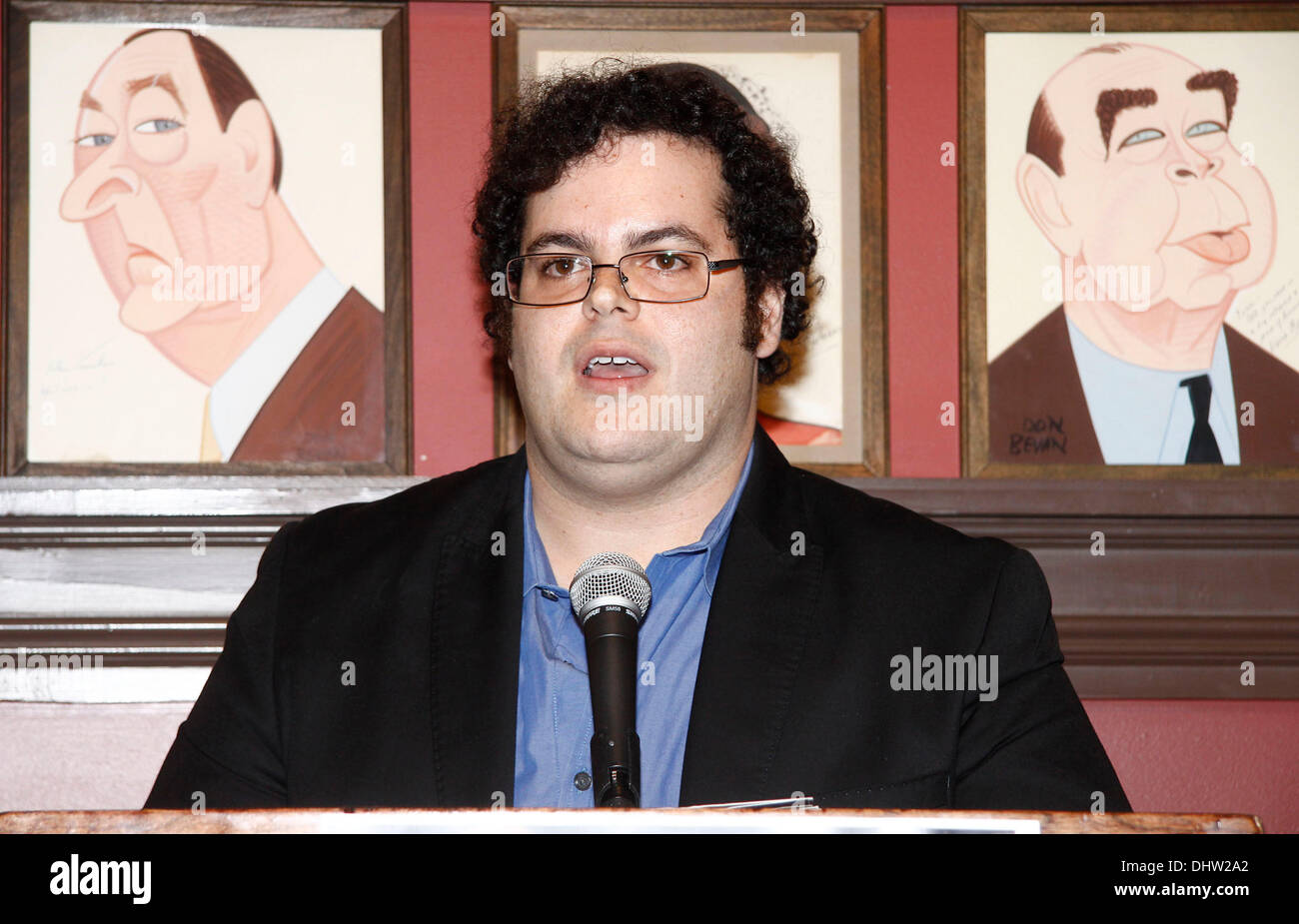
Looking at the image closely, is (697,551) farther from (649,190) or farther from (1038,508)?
(1038,508)

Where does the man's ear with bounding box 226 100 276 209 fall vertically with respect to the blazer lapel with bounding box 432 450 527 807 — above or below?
above

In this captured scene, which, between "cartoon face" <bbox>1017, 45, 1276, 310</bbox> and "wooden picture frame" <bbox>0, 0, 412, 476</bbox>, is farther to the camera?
"cartoon face" <bbox>1017, 45, 1276, 310</bbox>

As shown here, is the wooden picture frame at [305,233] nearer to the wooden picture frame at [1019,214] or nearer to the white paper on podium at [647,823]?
the wooden picture frame at [1019,214]

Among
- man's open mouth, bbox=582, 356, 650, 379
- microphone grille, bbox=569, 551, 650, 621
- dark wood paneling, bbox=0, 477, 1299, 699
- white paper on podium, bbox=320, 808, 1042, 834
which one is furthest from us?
dark wood paneling, bbox=0, 477, 1299, 699

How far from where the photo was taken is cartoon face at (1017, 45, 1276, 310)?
2.36 metres

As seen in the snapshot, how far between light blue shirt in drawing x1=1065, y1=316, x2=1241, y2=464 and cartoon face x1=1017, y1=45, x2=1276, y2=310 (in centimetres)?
13

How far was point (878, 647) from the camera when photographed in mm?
1688

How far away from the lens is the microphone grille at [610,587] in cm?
115

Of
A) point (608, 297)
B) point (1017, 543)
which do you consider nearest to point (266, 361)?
point (608, 297)

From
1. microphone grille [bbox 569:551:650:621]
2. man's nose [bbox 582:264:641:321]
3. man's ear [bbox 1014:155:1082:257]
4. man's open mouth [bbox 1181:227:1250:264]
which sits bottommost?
microphone grille [bbox 569:551:650:621]

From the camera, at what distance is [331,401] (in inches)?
91.0

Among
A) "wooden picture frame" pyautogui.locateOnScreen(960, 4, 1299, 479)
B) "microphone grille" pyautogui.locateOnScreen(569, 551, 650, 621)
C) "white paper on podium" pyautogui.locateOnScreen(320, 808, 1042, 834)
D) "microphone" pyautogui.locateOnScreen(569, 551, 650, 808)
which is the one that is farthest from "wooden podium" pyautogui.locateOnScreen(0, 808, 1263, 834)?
"wooden picture frame" pyautogui.locateOnScreen(960, 4, 1299, 479)

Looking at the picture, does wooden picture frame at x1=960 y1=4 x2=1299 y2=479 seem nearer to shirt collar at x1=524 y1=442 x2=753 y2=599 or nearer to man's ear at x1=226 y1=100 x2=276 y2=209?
shirt collar at x1=524 y1=442 x2=753 y2=599

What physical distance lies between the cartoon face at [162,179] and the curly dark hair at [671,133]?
48 cm
